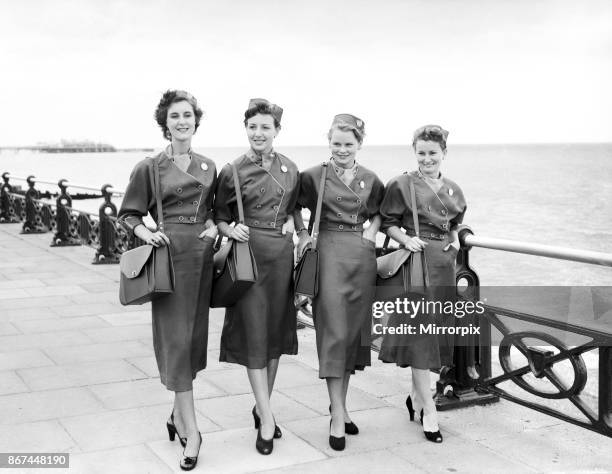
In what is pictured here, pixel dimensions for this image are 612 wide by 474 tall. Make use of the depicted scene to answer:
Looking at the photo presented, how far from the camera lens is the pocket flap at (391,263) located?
409 cm

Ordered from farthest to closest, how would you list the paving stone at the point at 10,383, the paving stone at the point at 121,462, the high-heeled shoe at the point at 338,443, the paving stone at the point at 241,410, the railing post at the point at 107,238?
the railing post at the point at 107,238 → the paving stone at the point at 10,383 → the paving stone at the point at 241,410 → the high-heeled shoe at the point at 338,443 → the paving stone at the point at 121,462

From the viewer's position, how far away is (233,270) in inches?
150

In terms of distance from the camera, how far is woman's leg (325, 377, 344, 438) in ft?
13.2

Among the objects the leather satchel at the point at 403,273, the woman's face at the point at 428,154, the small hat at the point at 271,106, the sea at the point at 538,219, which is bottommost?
the sea at the point at 538,219

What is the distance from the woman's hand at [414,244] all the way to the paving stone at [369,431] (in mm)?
1031

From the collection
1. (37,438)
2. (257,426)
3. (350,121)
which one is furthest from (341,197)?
(37,438)

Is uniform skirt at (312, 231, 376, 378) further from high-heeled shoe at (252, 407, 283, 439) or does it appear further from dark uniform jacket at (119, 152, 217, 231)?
dark uniform jacket at (119, 152, 217, 231)

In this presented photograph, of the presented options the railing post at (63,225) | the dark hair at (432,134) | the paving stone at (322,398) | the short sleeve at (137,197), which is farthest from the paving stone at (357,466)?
the railing post at (63,225)

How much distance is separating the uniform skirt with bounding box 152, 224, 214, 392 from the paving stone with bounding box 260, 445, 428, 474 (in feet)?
2.18

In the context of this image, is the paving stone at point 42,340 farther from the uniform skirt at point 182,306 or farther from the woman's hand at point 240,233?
the woman's hand at point 240,233

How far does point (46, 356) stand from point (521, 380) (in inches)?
143

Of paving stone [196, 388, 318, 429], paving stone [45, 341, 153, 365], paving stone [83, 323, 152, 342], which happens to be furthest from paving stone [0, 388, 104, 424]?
paving stone [83, 323, 152, 342]

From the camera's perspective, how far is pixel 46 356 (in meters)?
5.97

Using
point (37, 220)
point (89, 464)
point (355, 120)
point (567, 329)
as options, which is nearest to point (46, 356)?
point (89, 464)
